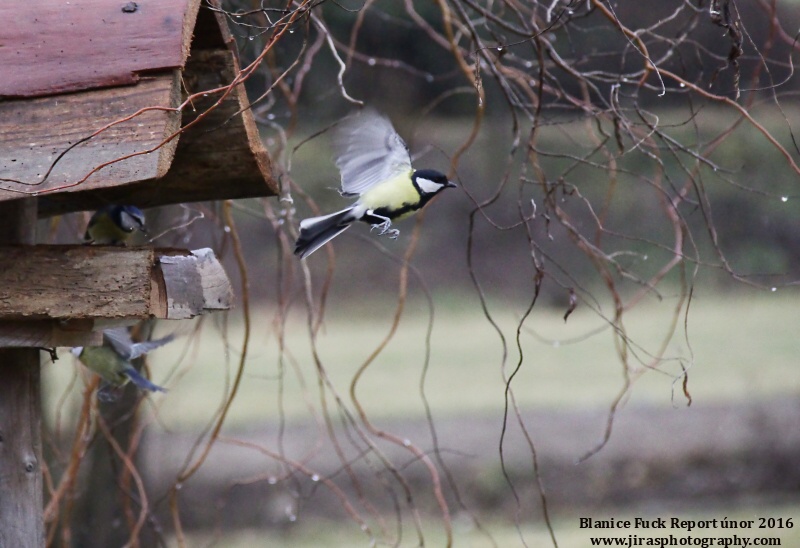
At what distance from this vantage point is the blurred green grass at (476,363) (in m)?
8.95

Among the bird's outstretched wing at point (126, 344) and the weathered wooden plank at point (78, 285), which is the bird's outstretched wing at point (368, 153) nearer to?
the weathered wooden plank at point (78, 285)

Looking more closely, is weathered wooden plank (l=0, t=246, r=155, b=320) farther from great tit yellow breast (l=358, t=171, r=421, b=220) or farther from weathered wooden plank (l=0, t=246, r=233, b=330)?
great tit yellow breast (l=358, t=171, r=421, b=220)

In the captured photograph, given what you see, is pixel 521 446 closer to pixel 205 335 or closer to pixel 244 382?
pixel 244 382

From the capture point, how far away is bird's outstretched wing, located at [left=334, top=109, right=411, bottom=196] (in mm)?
2281

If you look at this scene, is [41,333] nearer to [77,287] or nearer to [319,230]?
[77,287]

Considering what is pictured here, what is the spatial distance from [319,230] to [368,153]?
0.26m

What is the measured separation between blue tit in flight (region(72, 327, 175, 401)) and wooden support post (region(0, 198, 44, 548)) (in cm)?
70

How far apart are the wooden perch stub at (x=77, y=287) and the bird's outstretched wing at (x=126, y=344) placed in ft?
2.83

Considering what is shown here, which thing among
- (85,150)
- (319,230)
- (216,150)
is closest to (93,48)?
(85,150)

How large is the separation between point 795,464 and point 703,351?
3942 mm

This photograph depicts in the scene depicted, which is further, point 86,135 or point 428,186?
point 428,186

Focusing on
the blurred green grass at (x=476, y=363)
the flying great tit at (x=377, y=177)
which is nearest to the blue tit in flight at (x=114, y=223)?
the flying great tit at (x=377, y=177)

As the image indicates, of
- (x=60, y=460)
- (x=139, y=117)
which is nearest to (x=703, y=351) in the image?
(x=60, y=460)

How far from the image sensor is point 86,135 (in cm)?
167
